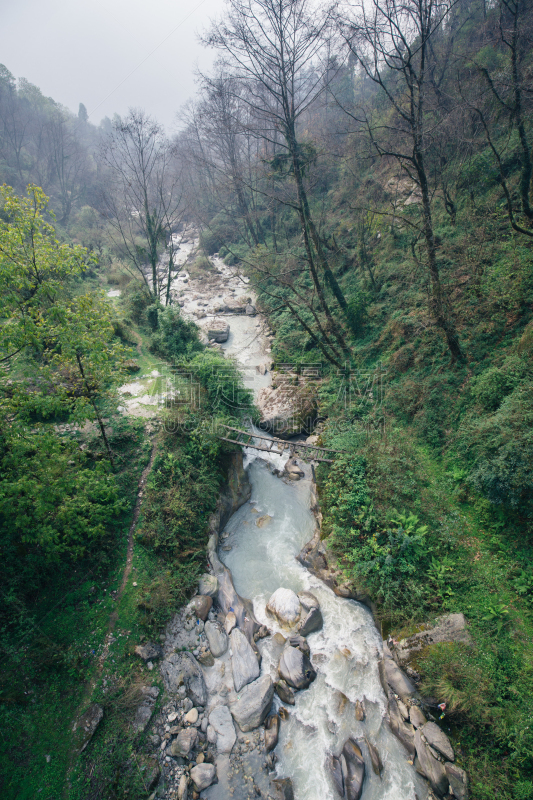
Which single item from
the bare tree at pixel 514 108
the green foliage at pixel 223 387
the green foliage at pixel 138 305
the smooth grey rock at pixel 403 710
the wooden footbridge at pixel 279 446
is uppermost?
the bare tree at pixel 514 108

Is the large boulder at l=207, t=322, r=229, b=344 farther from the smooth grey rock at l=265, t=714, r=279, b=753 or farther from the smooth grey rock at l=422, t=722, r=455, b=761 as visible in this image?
the smooth grey rock at l=422, t=722, r=455, b=761

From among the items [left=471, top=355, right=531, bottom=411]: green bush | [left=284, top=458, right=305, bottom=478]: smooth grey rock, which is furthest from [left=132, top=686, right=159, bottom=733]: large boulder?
[left=471, top=355, right=531, bottom=411]: green bush

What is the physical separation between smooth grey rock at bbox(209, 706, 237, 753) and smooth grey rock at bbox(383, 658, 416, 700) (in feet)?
10.1

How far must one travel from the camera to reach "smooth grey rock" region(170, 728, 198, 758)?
19.0ft

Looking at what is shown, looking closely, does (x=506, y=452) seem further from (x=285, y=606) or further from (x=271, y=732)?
(x=271, y=732)

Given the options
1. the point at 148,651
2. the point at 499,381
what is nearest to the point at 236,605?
the point at 148,651

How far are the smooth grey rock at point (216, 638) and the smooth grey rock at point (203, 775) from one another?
1.65 m

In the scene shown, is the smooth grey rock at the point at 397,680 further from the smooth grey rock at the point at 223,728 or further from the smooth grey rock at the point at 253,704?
the smooth grey rock at the point at 223,728

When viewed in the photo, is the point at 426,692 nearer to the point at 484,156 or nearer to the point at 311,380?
the point at 311,380

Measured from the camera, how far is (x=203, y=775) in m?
5.57

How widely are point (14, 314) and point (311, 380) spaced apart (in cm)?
1073

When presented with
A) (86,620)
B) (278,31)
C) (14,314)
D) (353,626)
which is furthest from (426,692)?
(278,31)

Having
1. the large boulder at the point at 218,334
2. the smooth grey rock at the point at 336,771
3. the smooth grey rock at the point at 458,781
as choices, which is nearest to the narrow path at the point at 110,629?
the smooth grey rock at the point at 336,771

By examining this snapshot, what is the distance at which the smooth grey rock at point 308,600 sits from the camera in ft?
25.4
